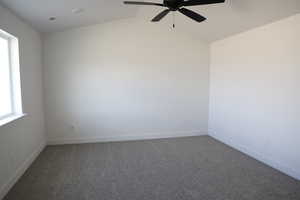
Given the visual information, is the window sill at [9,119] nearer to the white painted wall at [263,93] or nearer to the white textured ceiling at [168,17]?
the white textured ceiling at [168,17]

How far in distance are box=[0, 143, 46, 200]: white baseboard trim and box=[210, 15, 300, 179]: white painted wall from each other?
3.79 meters

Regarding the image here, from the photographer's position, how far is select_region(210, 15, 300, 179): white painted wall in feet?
9.60

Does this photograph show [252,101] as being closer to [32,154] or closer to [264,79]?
[264,79]

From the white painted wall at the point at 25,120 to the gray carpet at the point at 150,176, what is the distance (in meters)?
0.20

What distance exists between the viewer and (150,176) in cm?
299

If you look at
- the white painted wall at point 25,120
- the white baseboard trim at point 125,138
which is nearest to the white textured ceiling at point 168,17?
the white painted wall at point 25,120

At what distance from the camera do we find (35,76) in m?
3.81

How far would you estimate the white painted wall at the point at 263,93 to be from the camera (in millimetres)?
2926

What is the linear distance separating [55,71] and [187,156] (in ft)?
10.5

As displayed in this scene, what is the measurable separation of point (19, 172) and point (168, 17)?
3788 millimetres

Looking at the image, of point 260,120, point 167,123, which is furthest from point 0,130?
point 260,120

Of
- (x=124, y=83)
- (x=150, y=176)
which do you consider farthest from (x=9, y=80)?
(x=150, y=176)

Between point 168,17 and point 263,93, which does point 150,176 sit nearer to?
point 263,93

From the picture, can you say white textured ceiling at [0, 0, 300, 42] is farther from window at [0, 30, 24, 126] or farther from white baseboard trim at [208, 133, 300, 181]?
white baseboard trim at [208, 133, 300, 181]
